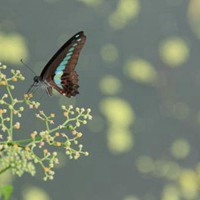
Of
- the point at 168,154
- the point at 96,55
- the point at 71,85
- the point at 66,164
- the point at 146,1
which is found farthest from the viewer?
the point at 146,1

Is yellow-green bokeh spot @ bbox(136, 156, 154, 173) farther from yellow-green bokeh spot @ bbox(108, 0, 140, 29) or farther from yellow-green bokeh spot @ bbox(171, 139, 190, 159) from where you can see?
yellow-green bokeh spot @ bbox(108, 0, 140, 29)

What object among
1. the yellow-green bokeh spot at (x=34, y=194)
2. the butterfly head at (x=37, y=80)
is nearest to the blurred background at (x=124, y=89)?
the yellow-green bokeh spot at (x=34, y=194)

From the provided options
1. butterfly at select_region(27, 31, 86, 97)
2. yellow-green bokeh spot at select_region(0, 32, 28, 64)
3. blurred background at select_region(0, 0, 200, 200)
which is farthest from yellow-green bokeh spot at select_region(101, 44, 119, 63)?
butterfly at select_region(27, 31, 86, 97)

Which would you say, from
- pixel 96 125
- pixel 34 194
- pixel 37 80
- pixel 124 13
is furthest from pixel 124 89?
pixel 37 80

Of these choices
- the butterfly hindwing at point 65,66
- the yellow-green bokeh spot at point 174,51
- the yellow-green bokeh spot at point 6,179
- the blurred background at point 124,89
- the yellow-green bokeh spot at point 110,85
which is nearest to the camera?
the butterfly hindwing at point 65,66

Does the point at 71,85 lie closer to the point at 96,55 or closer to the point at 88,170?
the point at 88,170

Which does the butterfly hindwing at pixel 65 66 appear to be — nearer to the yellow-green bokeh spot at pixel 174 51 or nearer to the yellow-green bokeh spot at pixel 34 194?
the yellow-green bokeh spot at pixel 34 194

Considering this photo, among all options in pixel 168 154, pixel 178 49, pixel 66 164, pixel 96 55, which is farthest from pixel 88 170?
pixel 178 49
